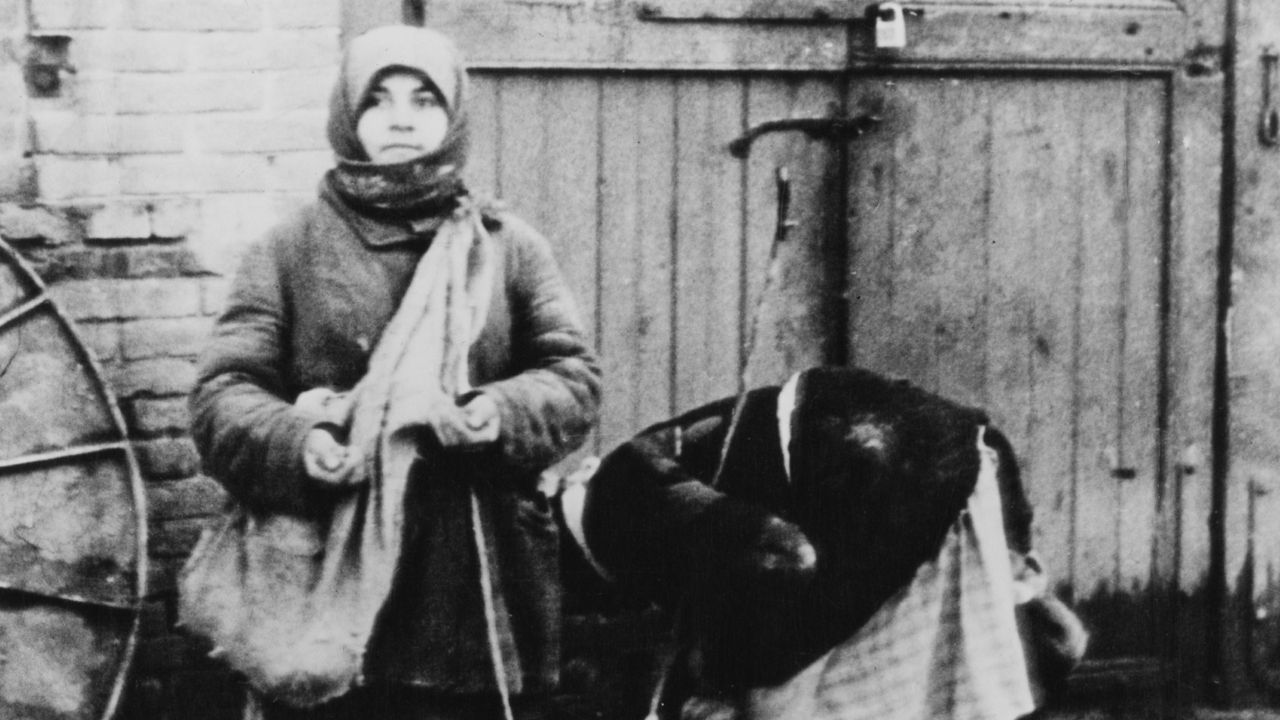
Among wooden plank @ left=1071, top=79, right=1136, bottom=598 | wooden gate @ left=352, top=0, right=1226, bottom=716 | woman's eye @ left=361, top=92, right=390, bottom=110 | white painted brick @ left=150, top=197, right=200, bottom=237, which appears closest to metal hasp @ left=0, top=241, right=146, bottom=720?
white painted brick @ left=150, top=197, right=200, bottom=237

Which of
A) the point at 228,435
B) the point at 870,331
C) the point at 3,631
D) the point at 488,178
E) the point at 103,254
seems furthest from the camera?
the point at 870,331

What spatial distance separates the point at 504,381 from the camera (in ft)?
11.2

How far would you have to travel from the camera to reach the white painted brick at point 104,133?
156 inches

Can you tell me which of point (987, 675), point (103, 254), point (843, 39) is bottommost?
point (987, 675)

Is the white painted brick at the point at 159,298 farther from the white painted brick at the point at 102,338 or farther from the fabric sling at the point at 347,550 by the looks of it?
the fabric sling at the point at 347,550

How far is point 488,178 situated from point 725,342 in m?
0.71

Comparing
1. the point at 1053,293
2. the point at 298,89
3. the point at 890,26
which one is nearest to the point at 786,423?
the point at 298,89

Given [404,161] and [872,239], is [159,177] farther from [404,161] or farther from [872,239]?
[872,239]

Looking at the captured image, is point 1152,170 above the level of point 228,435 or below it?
above

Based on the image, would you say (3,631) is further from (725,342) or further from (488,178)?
(725,342)

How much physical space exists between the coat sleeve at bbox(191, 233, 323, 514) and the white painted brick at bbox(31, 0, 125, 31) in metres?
0.82

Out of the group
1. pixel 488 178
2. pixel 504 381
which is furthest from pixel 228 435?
pixel 488 178

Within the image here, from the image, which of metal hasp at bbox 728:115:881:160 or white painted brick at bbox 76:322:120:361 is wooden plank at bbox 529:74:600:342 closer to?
metal hasp at bbox 728:115:881:160

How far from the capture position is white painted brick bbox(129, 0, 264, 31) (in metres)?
3.98
